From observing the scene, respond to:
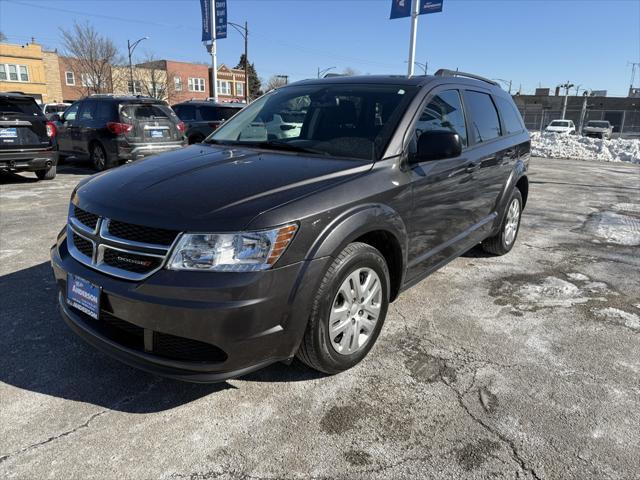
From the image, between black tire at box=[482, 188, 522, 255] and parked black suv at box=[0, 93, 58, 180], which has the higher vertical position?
parked black suv at box=[0, 93, 58, 180]

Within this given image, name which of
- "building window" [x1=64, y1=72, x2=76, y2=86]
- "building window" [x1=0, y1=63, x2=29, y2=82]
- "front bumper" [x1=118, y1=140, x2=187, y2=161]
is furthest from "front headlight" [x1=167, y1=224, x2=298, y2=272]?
"building window" [x1=64, y1=72, x2=76, y2=86]

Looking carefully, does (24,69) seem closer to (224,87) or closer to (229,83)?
(224,87)

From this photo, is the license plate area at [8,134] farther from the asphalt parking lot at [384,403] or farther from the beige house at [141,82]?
the beige house at [141,82]

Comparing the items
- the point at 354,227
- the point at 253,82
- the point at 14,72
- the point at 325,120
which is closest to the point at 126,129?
the point at 325,120

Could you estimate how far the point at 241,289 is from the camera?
86.5 inches

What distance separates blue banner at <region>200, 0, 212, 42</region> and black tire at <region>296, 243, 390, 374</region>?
20108 millimetres

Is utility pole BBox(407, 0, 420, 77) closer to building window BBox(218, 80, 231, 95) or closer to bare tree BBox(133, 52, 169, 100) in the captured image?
bare tree BBox(133, 52, 169, 100)

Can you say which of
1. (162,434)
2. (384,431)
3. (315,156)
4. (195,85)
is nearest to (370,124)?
(315,156)

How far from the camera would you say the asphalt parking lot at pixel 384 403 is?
221cm

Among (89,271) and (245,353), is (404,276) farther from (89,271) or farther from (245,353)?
(89,271)

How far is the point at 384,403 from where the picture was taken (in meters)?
2.66

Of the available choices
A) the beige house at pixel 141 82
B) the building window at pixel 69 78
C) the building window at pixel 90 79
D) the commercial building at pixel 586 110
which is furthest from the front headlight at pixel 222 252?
the building window at pixel 69 78

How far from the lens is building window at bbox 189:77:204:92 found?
195 feet

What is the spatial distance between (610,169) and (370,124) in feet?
49.3
